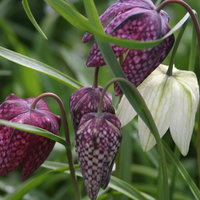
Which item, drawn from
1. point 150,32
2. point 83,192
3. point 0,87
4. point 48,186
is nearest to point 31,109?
point 150,32

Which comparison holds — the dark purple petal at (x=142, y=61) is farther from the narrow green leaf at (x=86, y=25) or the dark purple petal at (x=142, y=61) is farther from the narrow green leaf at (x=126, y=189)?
the narrow green leaf at (x=126, y=189)

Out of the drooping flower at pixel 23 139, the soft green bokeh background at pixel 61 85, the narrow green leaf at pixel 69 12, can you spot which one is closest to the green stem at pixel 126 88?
the narrow green leaf at pixel 69 12

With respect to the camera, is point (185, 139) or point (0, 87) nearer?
point (185, 139)

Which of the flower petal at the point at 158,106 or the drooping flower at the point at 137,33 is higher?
the drooping flower at the point at 137,33

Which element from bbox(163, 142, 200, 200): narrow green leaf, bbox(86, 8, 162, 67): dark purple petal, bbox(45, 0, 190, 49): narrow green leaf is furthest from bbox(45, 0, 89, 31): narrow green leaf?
bbox(163, 142, 200, 200): narrow green leaf

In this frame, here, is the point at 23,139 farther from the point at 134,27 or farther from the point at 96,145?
the point at 134,27

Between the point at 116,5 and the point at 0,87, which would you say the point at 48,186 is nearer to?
the point at 0,87
